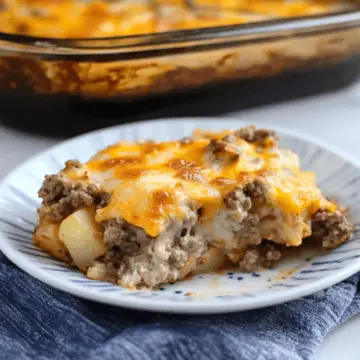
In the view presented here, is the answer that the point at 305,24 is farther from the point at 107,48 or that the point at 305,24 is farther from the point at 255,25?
the point at 107,48

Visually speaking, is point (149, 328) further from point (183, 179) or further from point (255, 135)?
point (255, 135)

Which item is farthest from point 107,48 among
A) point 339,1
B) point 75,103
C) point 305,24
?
point 339,1

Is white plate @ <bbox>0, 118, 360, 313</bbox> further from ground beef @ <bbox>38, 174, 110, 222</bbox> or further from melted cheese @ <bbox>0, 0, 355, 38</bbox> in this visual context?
melted cheese @ <bbox>0, 0, 355, 38</bbox>

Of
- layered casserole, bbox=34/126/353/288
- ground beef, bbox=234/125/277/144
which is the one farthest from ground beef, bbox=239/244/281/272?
ground beef, bbox=234/125/277/144

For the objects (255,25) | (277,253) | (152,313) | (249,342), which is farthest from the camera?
(255,25)

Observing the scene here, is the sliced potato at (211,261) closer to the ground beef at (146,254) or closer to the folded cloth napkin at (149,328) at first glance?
the ground beef at (146,254)

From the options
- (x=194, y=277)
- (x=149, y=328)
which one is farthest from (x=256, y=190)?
(x=149, y=328)
